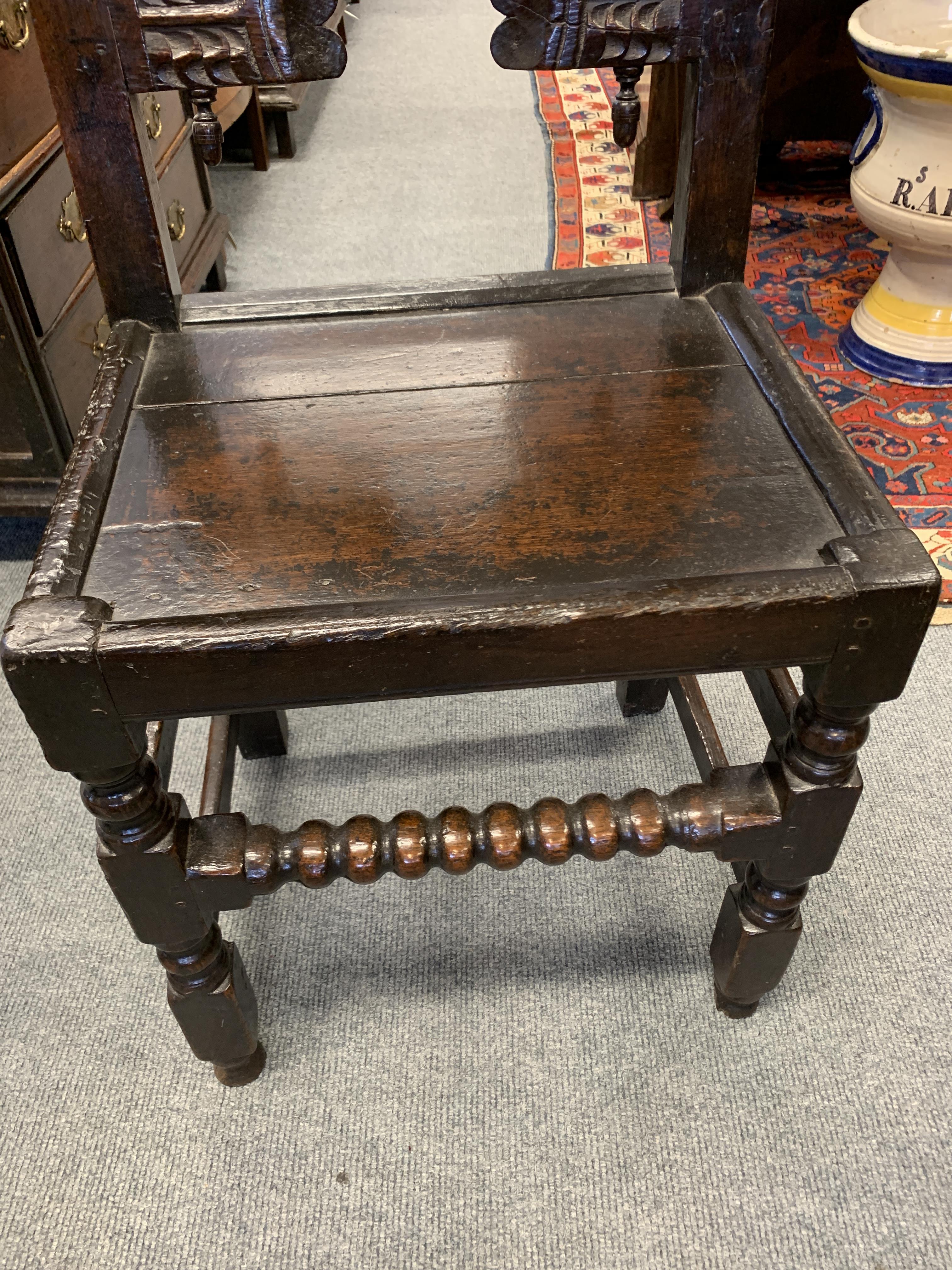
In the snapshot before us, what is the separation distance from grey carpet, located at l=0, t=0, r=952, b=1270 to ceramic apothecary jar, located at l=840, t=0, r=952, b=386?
93 cm

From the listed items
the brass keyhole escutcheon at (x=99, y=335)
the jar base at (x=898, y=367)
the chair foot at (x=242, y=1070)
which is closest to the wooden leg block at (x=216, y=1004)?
the chair foot at (x=242, y=1070)

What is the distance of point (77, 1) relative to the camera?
93 centimetres

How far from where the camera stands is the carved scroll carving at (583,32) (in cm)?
94

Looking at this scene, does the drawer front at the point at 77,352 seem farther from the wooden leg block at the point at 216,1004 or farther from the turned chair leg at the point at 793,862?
the turned chair leg at the point at 793,862

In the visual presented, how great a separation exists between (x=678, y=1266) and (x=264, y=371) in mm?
931

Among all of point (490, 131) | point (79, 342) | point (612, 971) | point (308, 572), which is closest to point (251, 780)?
point (612, 971)

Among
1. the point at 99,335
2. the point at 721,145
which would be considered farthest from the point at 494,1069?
the point at 99,335

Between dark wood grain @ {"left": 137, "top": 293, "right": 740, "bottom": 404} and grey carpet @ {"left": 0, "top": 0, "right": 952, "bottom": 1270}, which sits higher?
dark wood grain @ {"left": 137, "top": 293, "right": 740, "bottom": 404}

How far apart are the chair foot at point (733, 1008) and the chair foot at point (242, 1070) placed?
1.63ft

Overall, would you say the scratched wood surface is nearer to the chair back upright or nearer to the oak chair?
the oak chair

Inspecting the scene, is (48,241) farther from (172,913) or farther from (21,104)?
(172,913)

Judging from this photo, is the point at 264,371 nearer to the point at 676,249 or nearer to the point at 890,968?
the point at 676,249

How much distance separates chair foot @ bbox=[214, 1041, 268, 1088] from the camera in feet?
3.46

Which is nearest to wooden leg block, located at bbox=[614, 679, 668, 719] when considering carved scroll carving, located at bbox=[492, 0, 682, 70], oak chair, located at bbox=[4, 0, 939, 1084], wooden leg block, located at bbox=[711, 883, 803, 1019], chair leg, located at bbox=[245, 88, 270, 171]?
oak chair, located at bbox=[4, 0, 939, 1084]
